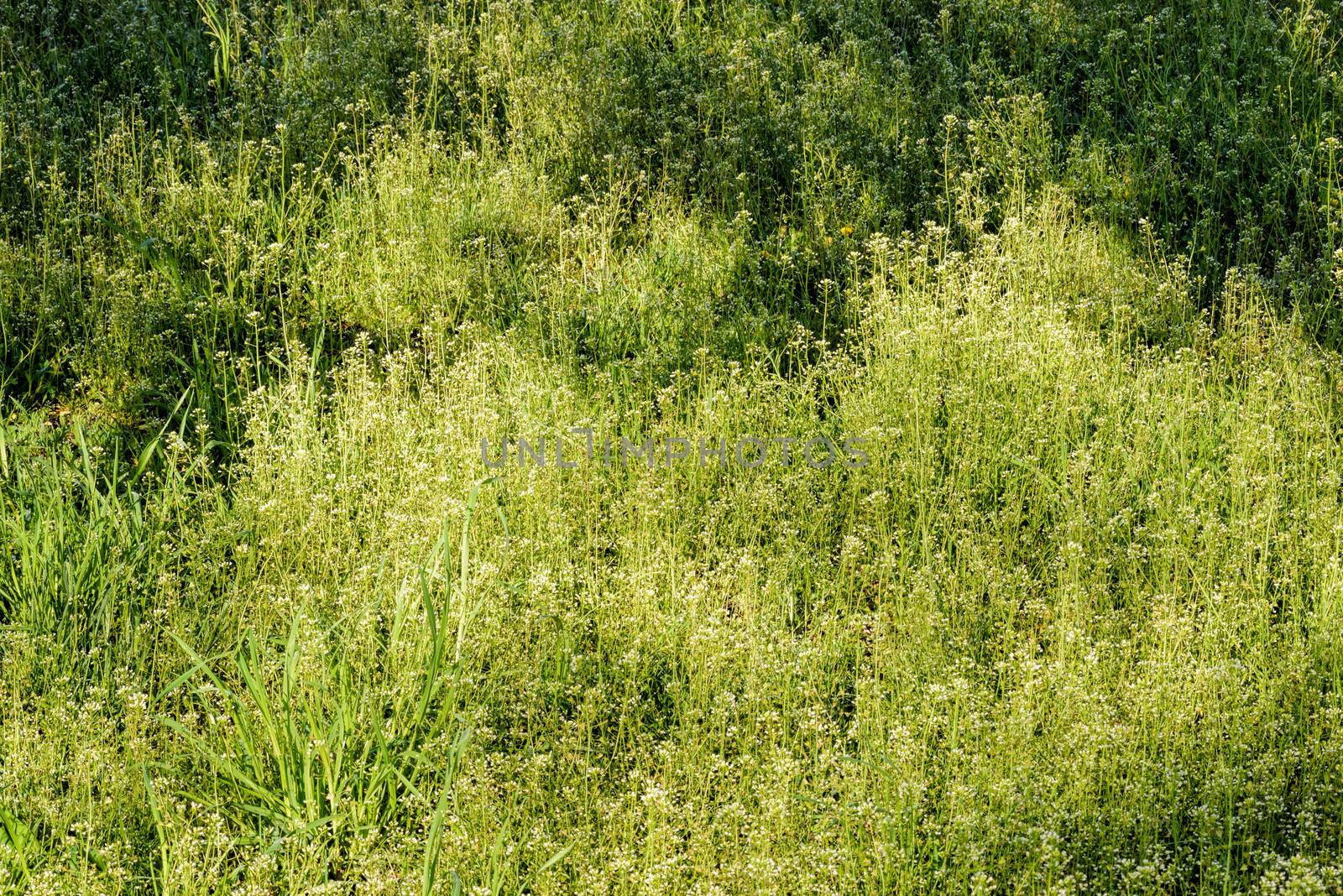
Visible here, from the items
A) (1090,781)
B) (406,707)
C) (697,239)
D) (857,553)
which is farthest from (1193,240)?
(406,707)

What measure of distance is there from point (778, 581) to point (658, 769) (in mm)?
863

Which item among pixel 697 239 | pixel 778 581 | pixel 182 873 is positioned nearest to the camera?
pixel 182 873

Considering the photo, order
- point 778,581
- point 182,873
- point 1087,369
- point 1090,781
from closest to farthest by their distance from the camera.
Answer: point 182,873 → point 1090,781 → point 778,581 → point 1087,369

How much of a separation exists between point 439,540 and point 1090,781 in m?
1.99

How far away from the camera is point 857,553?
465 cm

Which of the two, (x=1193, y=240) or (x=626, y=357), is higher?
(x=1193, y=240)

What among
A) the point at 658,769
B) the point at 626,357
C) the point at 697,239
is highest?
the point at 697,239

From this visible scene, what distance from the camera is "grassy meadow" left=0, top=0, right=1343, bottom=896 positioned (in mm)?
3721

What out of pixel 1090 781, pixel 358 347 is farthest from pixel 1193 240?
pixel 358 347

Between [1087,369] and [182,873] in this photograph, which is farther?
[1087,369]

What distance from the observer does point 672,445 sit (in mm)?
5234

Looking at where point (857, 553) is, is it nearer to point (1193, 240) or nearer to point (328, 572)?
point (328, 572)

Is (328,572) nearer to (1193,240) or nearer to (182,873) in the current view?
(182,873)

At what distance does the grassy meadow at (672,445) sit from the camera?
372 centimetres
